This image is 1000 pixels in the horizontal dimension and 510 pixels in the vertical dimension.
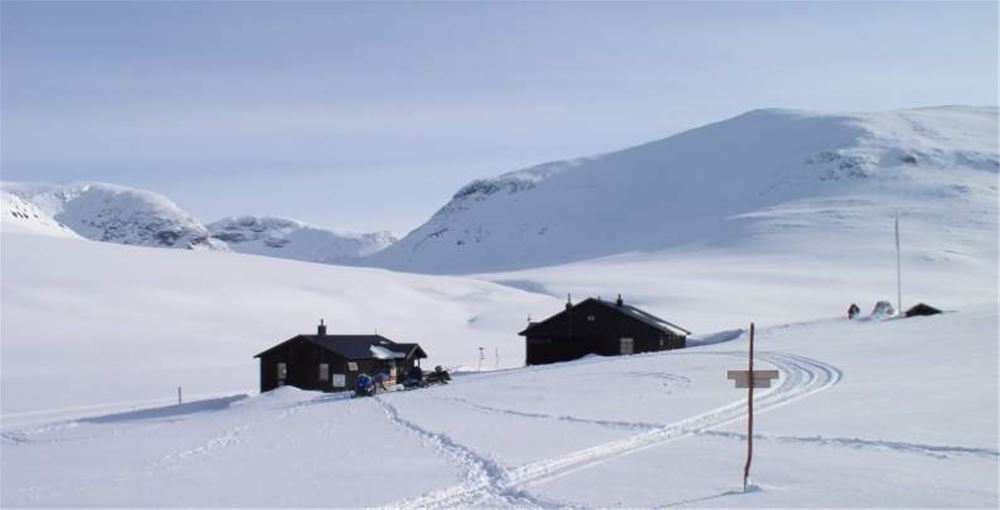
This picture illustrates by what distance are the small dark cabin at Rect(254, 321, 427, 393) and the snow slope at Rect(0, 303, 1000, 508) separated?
1281cm

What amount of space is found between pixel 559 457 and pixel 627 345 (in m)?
42.0

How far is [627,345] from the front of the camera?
61.5 m

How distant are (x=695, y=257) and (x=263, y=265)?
319 ft

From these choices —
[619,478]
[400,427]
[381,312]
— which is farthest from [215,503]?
[381,312]

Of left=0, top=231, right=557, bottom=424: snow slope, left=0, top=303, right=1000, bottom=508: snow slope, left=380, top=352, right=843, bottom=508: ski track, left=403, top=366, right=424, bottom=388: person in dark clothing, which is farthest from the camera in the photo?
left=0, top=231, right=557, bottom=424: snow slope

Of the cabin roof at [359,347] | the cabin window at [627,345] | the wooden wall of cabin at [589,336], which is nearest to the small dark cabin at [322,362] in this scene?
the cabin roof at [359,347]

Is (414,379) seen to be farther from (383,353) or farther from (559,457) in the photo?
(559,457)

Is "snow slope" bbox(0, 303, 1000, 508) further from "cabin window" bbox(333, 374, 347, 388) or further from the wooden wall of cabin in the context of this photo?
the wooden wall of cabin

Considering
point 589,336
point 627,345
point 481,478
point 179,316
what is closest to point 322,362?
point 589,336

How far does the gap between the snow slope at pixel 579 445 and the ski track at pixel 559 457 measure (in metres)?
0.06

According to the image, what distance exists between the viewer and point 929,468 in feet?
57.7

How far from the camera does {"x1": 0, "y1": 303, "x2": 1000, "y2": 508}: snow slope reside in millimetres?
16562

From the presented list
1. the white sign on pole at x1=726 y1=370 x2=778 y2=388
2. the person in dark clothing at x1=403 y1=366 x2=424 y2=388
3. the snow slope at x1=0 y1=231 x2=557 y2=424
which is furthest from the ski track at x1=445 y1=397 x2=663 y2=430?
the snow slope at x1=0 y1=231 x2=557 y2=424

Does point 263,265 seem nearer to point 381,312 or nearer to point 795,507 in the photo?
point 381,312
